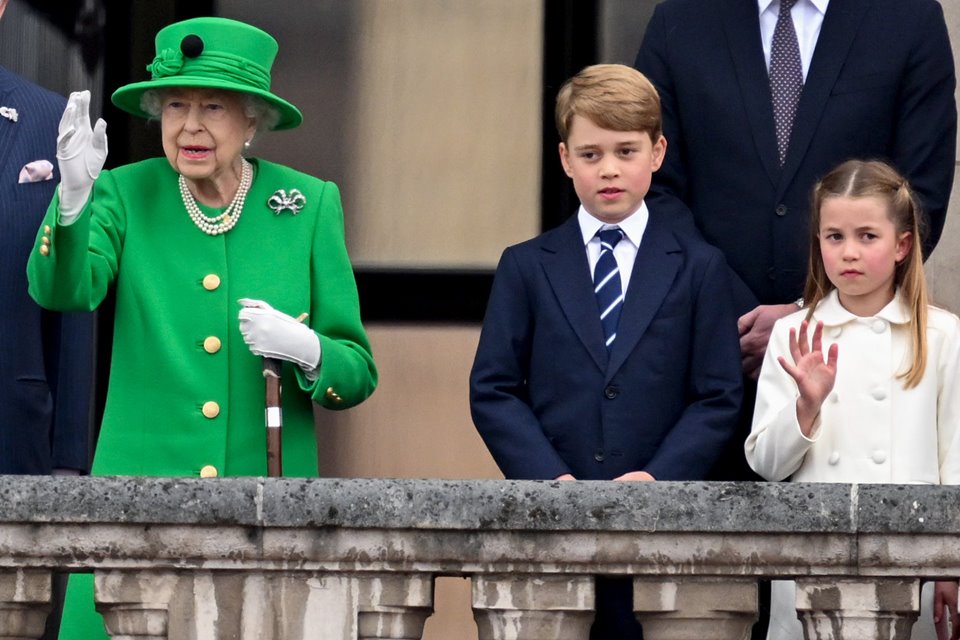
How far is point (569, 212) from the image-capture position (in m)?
6.46

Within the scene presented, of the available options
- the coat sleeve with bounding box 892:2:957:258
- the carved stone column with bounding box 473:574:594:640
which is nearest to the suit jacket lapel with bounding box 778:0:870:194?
the coat sleeve with bounding box 892:2:957:258

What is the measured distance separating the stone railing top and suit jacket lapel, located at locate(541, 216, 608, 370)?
76cm

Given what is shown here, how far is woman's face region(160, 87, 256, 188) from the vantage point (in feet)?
14.6

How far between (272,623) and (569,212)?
9.55ft

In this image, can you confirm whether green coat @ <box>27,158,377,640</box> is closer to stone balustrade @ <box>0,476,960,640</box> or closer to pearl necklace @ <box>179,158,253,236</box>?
pearl necklace @ <box>179,158,253,236</box>

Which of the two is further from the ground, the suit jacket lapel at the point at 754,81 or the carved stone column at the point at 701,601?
the suit jacket lapel at the point at 754,81

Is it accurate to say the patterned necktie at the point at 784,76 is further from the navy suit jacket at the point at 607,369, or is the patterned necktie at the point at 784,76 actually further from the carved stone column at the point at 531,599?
the carved stone column at the point at 531,599

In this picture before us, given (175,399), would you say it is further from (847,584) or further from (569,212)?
(569,212)

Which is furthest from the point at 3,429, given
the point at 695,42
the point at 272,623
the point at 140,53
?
the point at 140,53

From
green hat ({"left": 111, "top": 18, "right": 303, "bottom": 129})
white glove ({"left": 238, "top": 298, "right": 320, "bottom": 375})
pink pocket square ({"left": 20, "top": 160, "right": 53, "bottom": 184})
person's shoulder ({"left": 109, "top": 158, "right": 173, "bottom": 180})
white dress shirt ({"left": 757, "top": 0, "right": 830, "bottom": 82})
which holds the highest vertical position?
white dress shirt ({"left": 757, "top": 0, "right": 830, "bottom": 82})

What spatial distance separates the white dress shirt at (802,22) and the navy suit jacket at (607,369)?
595 millimetres

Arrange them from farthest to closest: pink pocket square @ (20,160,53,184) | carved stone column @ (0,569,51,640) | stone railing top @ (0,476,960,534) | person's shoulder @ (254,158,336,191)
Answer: pink pocket square @ (20,160,53,184)
person's shoulder @ (254,158,336,191)
carved stone column @ (0,569,51,640)
stone railing top @ (0,476,960,534)

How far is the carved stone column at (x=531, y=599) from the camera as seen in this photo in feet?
12.2

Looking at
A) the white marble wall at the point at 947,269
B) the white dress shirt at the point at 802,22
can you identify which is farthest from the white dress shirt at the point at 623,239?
the white marble wall at the point at 947,269
